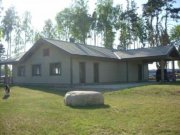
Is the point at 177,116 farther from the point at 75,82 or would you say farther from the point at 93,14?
the point at 93,14

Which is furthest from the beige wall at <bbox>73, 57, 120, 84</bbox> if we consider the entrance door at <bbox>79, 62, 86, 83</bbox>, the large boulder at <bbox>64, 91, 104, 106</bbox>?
the large boulder at <bbox>64, 91, 104, 106</bbox>

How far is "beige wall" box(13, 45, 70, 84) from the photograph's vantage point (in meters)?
28.3

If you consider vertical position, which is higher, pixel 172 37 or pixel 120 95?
pixel 172 37

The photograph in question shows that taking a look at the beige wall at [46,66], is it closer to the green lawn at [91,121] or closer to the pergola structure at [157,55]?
the pergola structure at [157,55]

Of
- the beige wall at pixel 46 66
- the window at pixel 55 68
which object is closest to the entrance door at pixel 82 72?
the beige wall at pixel 46 66

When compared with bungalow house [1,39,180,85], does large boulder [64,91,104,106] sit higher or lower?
lower

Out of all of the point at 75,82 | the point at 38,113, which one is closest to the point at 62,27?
the point at 75,82

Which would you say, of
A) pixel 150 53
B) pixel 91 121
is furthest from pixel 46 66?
pixel 91 121

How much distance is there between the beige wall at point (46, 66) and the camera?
92.8ft

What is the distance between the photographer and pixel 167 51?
29828 millimetres

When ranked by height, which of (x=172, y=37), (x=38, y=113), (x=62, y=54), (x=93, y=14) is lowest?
(x=38, y=113)

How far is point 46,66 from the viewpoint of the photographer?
99.6 ft

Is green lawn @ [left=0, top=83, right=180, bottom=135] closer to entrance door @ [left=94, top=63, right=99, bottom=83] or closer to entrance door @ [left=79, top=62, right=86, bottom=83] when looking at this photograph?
entrance door @ [left=79, top=62, right=86, bottom=83]

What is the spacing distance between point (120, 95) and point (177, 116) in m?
9.29
